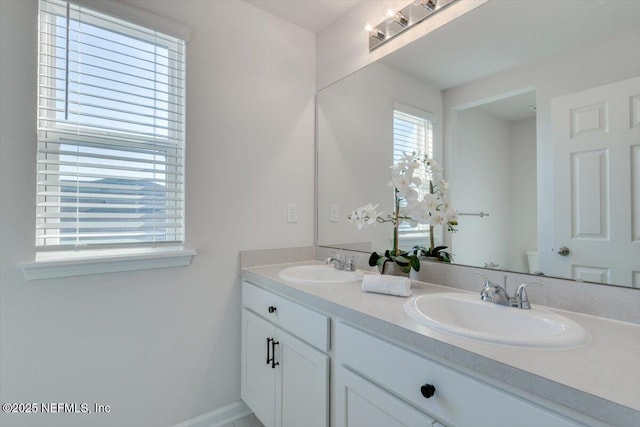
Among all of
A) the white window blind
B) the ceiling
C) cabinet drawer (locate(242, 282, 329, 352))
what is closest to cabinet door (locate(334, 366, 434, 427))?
cabinet drawer (locate(242, 282, 329, 352))

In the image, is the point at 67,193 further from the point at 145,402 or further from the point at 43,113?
the point at 145,402

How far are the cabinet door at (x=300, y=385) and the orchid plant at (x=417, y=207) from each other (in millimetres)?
497

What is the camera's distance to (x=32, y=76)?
1.24m

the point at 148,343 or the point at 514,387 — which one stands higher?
the point at 514,387

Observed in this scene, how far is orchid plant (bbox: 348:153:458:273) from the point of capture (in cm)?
133

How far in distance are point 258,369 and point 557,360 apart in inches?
51.9

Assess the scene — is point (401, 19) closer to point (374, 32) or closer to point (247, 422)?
point (374, 32)

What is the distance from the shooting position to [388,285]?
47.4 inches

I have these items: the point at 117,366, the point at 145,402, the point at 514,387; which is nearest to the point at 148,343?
the point at 117,366

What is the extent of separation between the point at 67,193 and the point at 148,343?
2.57ft

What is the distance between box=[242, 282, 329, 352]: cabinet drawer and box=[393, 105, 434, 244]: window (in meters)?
0.62

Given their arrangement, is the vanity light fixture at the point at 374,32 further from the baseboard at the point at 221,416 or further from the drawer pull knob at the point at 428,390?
the baseboard at the point at 221,416

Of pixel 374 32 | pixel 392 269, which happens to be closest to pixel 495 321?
pixel 392 269

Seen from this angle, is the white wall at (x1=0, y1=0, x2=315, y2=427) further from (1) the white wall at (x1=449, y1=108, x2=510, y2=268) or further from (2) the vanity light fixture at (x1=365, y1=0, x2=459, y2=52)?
(1) the white wall at (x1=449, y1=108, x2=510, y2=268)
